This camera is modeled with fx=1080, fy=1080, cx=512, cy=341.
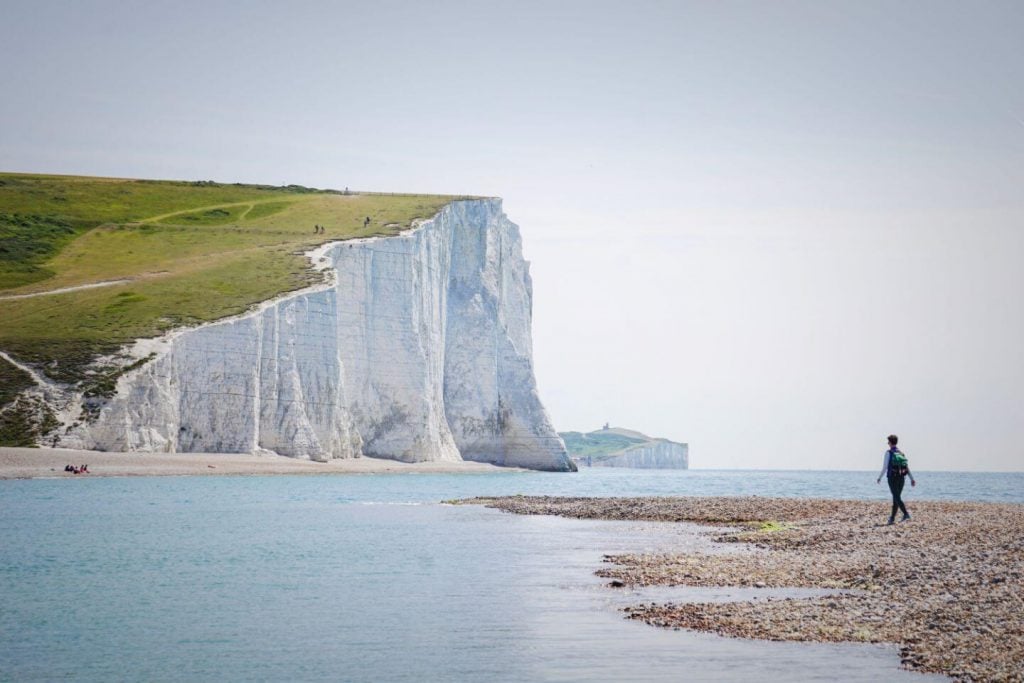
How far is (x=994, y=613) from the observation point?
1481 cm

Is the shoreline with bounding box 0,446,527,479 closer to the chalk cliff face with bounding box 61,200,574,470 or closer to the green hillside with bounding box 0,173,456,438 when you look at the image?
the chalk cliff face with bounding box 61,200,574,470

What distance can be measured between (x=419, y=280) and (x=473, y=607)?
68.2 metres

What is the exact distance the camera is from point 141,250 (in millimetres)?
88688

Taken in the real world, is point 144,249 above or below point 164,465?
above

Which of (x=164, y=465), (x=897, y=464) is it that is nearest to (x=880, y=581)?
(x=897, y=464)

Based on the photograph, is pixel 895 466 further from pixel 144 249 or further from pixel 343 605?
pixel 144 249

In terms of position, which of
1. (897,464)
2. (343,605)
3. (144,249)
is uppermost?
(144,249)

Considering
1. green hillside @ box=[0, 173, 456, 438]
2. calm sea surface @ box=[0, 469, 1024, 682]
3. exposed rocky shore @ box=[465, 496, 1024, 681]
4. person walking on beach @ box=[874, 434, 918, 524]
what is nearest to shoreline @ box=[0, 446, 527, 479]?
green hillside @ box=[0, 173, 456, 438]

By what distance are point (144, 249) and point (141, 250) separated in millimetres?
410

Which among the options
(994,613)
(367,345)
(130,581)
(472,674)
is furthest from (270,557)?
(367,345)

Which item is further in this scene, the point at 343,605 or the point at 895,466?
the point at 895,466

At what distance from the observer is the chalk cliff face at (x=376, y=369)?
6544 centimetres

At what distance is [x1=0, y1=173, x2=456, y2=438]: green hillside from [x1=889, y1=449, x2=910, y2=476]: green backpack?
4637 centimetres

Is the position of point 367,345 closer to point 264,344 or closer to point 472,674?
point 264,344
